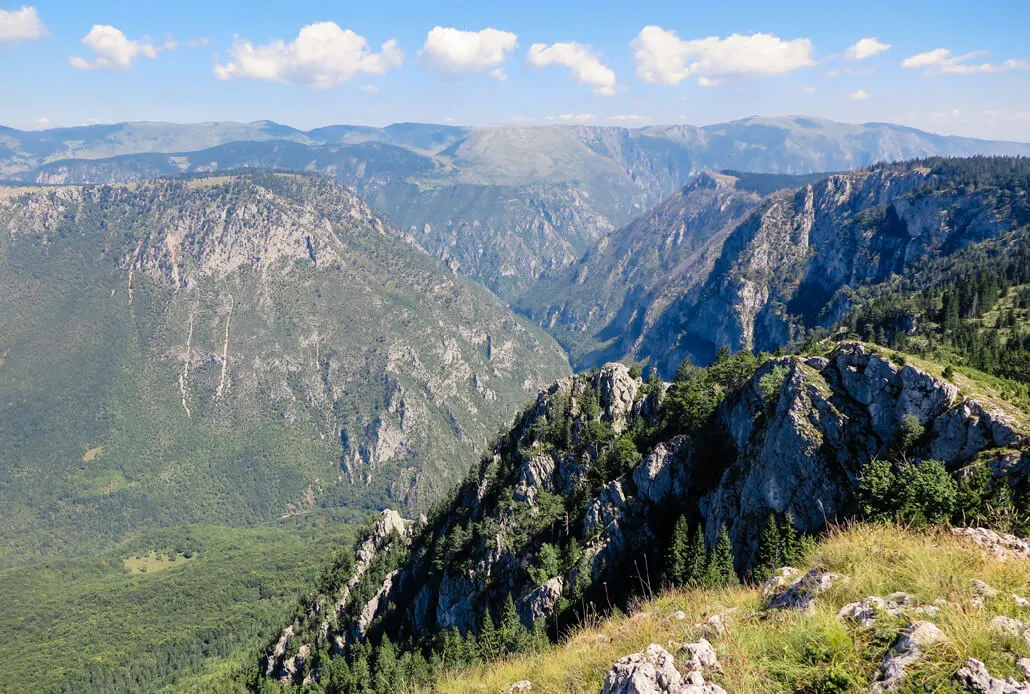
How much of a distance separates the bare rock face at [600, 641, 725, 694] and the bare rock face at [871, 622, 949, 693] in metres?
2.94

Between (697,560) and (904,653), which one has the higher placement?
(904,653)

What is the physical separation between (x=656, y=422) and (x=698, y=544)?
38896 millimetres

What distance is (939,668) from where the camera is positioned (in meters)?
10.2

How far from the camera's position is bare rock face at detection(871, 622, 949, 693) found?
10.5 meters

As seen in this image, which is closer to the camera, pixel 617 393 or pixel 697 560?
pixel 697 560

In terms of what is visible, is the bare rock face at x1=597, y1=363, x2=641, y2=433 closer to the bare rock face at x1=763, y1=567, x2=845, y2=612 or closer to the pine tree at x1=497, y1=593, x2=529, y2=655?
the pine tree at x1=497, y1=593, x2=529, y2=655

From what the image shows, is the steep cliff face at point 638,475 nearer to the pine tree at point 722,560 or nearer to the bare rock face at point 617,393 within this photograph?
the bare rock face at point 617,393

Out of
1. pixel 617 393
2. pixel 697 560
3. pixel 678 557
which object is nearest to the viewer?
pixel 697 560

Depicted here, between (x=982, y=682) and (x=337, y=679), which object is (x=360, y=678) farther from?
(x=982, y=682)

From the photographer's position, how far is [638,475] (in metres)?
83.5

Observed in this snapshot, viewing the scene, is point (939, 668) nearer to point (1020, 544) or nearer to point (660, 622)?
point (660, 622)

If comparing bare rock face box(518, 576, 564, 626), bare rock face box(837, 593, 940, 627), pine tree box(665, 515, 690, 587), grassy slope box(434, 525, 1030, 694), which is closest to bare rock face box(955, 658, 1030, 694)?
grassy slope box(434, 525, 1030, 694)

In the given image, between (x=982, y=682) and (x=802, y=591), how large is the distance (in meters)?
5.99

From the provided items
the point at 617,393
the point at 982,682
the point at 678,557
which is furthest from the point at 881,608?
the point at 617,393
